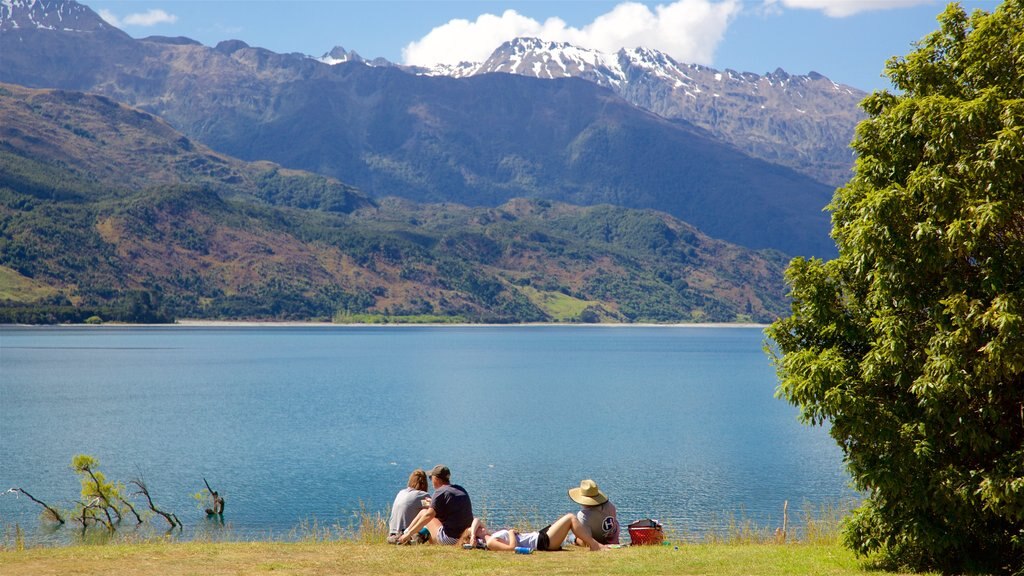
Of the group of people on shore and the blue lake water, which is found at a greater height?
the group of people on shore

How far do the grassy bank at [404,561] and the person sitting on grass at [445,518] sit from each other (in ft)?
1.47

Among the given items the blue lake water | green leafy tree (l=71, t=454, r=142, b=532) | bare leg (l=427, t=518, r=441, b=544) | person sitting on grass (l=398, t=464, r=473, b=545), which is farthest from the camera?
the blue lake water

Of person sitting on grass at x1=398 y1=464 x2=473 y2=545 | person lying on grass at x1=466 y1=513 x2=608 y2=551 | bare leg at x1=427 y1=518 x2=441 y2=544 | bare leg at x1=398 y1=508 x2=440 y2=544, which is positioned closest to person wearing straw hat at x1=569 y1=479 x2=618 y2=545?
person lying on grass at x1=466 y1=513 x2=608 y2=551

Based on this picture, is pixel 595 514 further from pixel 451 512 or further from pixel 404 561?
pixel 404 561

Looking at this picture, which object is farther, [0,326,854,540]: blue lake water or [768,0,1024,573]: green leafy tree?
[0,326,854,540]: blue lake water

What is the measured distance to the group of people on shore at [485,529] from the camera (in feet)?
63.6

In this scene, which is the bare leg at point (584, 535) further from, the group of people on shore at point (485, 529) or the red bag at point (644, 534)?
the red bag at point (644, 534)

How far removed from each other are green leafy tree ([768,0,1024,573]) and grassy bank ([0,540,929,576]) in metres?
1.90

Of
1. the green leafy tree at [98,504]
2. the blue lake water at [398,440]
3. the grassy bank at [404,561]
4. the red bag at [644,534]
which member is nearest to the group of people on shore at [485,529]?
the grassy bank at [404,561]

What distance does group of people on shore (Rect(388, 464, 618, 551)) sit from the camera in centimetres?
1938

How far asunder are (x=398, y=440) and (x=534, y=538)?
1729 inches

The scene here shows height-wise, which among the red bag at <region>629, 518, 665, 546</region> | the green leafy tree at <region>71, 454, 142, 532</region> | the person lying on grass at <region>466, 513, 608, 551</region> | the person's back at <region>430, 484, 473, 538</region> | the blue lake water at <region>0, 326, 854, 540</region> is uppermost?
the person's back at <region>430, 484, 473, 538</region>

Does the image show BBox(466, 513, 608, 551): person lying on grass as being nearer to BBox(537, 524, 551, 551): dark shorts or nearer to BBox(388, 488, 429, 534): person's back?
BBox(537, 524, 551, 551): dark shorts

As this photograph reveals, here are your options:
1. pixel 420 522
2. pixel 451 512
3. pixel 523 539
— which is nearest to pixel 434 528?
pixel 420 522
